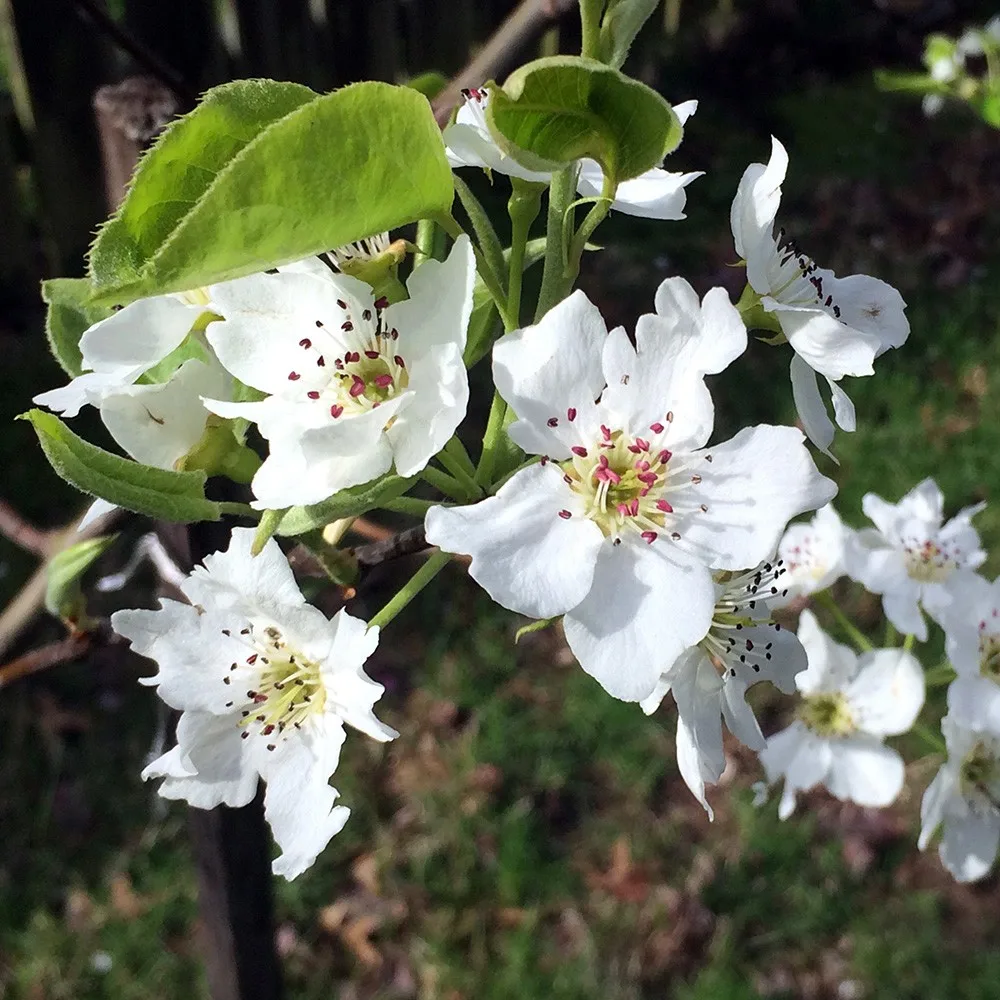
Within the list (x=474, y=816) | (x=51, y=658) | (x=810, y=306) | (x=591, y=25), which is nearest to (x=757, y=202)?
(x=810, y=306)

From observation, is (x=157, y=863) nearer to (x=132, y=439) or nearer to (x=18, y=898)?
(x=18, y=898)

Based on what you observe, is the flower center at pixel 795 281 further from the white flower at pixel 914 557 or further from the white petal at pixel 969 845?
the white petal at pixel 969 845

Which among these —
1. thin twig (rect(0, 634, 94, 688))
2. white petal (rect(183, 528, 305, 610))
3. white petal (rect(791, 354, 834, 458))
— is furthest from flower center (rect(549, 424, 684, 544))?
thin twig (rect(0, 634, 94, 688))

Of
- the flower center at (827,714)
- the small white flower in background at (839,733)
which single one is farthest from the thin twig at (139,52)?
the flower center at (827,714)

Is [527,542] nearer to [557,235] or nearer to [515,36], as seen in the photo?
[557,235]

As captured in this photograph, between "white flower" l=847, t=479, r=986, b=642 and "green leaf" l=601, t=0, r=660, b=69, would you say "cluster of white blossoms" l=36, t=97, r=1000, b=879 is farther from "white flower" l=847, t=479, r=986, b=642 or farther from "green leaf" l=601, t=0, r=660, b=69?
"white flower" l=847, t=479, r=986, b=642

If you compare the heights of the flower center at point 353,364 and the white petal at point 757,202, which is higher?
the white petal at point 757,202

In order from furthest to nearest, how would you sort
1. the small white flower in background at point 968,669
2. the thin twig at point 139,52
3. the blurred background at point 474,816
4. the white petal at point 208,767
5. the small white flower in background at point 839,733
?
the blurred background at point 474,816 < the small white flower in background at point 839,733 < the small white flower in background at point 968,669 < the thin twig at point 139,52 < the white petal at point 208,767
